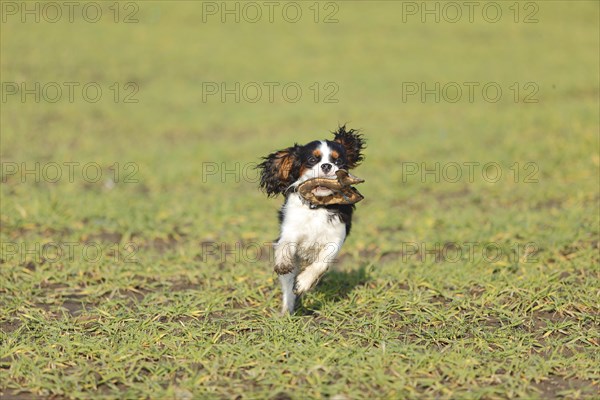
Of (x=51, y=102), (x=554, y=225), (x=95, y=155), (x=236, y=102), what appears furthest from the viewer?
(x=236, y=102)

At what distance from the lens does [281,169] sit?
614 centimetres

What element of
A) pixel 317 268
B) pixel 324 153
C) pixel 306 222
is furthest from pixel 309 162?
pixel 317 268

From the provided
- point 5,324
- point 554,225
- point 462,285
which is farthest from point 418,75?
point 5,324

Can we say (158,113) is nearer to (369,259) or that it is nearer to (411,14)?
(369,259)

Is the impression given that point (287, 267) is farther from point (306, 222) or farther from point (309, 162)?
point (309, 162)

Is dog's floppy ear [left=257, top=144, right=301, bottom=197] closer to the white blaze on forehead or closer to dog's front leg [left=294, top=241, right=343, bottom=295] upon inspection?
the white blaze on forehead

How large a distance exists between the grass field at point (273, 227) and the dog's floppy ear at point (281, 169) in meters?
1.02

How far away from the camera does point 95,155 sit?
14422 mm

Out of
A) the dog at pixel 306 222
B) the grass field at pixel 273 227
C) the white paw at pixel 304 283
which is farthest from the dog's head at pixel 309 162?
the grass field at pixel 273 227

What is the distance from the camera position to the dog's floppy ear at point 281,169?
20.0 ft

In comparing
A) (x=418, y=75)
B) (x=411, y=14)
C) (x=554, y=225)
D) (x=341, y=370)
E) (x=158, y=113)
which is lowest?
(x=341, y=370)

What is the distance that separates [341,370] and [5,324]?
285 centimetres

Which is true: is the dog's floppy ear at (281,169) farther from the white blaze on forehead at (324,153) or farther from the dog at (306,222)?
the white blaze on forehead at (324,153)

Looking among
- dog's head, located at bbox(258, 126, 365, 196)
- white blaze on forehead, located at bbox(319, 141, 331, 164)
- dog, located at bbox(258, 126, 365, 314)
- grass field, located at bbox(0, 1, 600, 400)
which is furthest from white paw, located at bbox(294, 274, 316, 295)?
white blaze on forehead, located at bbox(319, 141, 331, 164)
